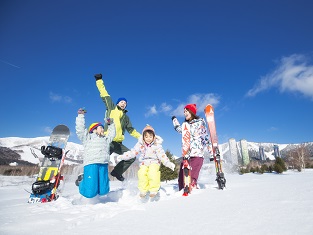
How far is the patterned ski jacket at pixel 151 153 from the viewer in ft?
12.6

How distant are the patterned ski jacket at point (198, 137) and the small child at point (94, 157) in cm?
179

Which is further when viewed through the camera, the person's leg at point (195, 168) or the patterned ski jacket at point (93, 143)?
the person's leg at point (195, 168)

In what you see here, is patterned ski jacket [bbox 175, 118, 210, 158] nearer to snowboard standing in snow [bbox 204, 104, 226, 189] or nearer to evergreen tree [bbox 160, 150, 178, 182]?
snowboard standing in snow [bbox 204, 104, 226, 189]

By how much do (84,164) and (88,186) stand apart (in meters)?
0.45

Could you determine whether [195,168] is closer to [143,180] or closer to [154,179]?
[154,179]

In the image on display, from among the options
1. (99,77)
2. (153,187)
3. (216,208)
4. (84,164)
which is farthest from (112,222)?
(99,77)

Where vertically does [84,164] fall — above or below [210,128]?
below

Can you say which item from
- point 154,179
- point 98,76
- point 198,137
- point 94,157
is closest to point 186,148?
point 198,137

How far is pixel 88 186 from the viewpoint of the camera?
349cm

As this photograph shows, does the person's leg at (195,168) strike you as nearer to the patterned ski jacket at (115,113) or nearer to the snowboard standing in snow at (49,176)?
the patterned ski jacket at (115,113)

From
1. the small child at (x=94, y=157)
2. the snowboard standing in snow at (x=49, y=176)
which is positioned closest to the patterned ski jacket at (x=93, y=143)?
the small child at (x=94, y=157)

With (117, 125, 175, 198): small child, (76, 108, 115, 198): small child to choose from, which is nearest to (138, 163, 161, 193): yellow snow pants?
(117, 125, 175, 198): small child

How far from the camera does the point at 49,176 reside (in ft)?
13.8

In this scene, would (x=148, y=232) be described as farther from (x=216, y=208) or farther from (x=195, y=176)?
(x=195, y=176)
